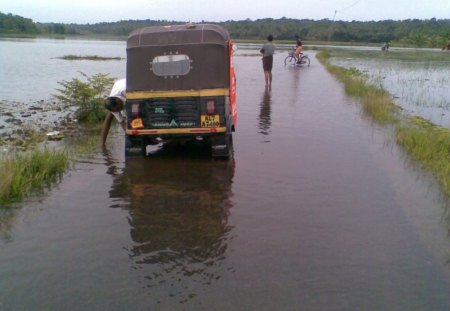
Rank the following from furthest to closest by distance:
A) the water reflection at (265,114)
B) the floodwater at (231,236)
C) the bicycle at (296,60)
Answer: the bicycle at (296,60) → the water reflection at (265,114) → the floodwater at (231,236)

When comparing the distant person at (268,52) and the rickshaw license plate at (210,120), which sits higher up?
the distant person at (268,52)

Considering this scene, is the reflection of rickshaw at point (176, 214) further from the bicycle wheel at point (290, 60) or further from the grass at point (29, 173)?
the bicycle wheel at point (290, 60)

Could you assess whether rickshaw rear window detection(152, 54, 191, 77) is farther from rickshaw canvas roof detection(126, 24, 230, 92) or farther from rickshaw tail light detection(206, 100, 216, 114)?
rickshaw tail light detection(206, 100, 216, 114)

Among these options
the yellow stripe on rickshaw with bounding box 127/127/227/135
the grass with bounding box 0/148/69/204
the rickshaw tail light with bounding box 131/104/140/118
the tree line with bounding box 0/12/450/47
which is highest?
the tree line with bounding box 0/12/450/47

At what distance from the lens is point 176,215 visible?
18.0 feet

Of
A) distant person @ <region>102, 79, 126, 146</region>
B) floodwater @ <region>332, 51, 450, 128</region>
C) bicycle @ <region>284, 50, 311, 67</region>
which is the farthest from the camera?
bicycle @ <region>284, 50, 311, 67</region>

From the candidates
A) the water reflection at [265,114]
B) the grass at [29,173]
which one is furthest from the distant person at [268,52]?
the grass at [29,173]

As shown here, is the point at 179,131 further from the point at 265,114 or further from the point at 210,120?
the point at 265,114

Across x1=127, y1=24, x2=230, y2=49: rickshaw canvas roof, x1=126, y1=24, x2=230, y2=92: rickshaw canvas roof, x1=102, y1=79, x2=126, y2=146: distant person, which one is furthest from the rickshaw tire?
x1=127, y1=24, x2=230, y2=49: rickshaw canvas roof

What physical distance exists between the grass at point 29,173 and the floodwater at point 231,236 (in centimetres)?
22

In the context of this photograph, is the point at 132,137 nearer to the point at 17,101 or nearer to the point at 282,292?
the point at 282,292

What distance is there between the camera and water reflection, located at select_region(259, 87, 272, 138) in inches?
418

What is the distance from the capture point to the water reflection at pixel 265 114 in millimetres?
10609

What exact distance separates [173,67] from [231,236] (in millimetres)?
3825
